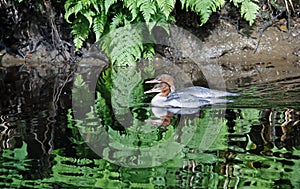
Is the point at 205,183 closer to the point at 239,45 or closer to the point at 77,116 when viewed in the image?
the point at 77,116

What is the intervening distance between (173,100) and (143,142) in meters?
1.30

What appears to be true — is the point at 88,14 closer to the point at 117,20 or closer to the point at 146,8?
the point at 117,20

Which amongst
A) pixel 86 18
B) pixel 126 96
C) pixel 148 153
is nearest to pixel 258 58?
pixel 86 18

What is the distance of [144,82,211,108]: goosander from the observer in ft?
19.1

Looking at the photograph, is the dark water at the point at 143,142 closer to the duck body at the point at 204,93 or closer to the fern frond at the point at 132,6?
the duck body at the point at 204,93

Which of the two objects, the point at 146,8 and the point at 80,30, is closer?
the point at 146,8

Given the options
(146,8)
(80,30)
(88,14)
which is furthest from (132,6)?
(80,30)

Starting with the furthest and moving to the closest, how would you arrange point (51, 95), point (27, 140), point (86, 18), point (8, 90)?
point (86, 18) → point (8, 90) → point (51, 95) → point (27, 140)

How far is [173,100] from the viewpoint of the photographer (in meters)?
5.93

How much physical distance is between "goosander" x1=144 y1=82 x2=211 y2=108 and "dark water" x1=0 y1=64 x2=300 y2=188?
14 cm

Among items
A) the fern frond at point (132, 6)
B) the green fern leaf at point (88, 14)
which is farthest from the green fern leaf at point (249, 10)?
the green fern leaf at point (88, 14)

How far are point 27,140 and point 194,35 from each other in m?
5.43

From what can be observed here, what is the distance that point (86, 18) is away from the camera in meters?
9.02

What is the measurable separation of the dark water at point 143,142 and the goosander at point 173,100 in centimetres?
14
